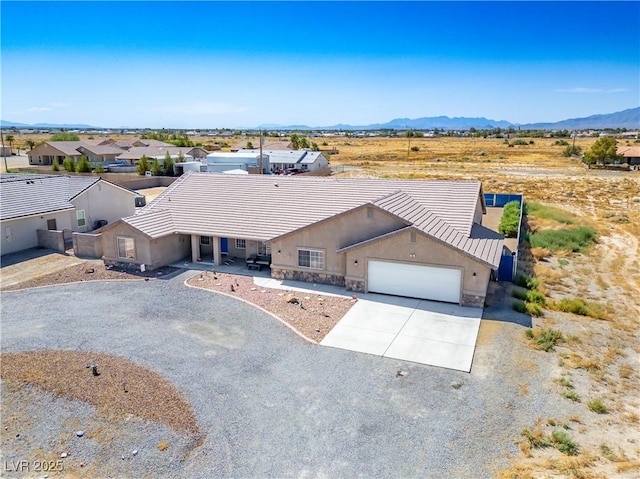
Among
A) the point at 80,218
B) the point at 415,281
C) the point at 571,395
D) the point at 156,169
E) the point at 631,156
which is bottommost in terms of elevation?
the point at 571,395

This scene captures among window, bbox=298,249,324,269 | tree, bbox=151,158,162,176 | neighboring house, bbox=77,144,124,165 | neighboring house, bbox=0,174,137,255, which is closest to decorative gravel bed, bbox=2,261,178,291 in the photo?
neighboring house, bbox=0,174,137,255

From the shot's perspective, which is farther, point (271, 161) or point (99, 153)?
point (99, 153)

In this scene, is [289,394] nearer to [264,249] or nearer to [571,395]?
[571,395]

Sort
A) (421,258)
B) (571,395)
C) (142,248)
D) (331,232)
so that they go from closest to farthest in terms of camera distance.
Answer: (571,395), (421,258), (331,232), (142,248)

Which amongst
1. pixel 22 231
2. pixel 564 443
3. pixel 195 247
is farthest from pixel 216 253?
pixel 564 443

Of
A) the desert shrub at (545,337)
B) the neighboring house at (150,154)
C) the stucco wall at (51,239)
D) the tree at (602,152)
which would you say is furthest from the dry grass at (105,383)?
the tree at (602,152)

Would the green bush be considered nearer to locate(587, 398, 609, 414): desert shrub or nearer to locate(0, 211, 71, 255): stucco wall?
locate(587, 398, 609, 414): desert shrub
